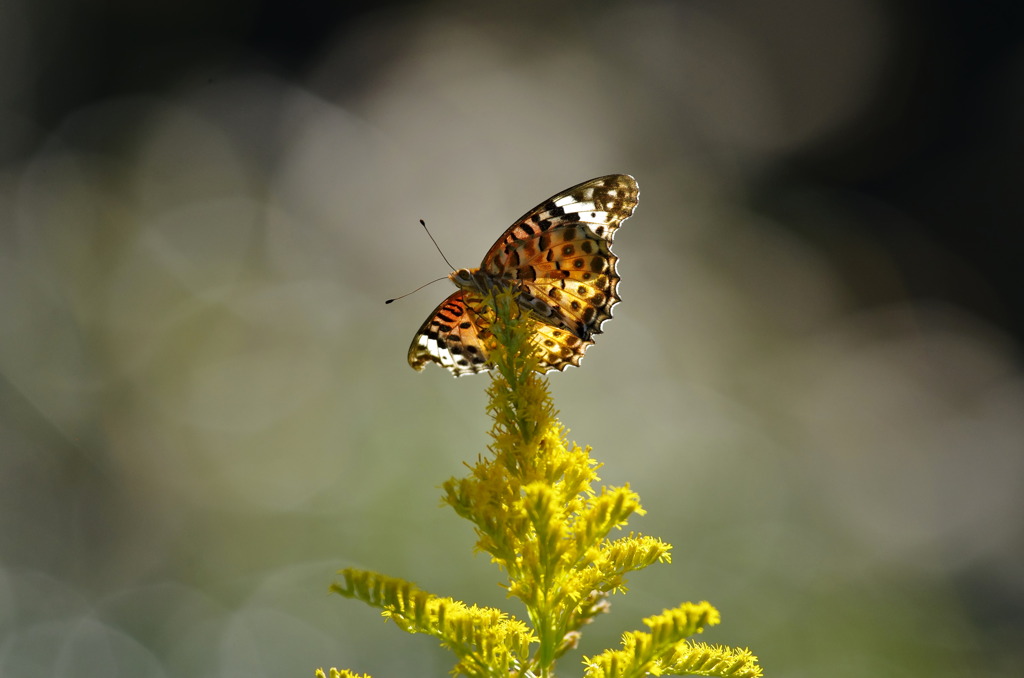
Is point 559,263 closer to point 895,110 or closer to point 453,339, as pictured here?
point 453,339

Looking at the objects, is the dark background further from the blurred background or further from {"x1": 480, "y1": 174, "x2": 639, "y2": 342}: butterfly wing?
{"x1": 480, "y1": 174, "x2": 639, "y2": 342}: butterfly wing

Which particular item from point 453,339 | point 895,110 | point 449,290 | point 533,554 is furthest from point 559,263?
point 895,110

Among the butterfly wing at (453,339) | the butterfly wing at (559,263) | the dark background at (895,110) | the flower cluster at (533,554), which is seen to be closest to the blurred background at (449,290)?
the dark background at (895,110)

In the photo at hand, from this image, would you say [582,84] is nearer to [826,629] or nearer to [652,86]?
[652,86]

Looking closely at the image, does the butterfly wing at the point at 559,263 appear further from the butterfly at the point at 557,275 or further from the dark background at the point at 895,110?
the dark background at the point at 895,110

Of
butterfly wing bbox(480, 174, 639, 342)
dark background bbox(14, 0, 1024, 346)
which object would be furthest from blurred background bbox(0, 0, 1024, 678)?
butterfly wing bbox(480, 174, 639, 342)

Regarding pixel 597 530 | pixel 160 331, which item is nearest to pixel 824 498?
pixel 597 530
